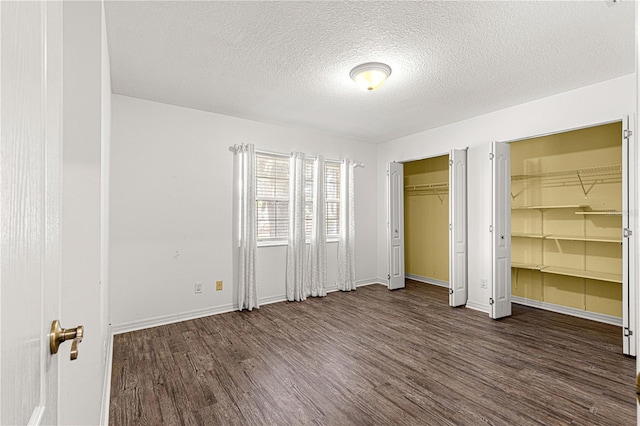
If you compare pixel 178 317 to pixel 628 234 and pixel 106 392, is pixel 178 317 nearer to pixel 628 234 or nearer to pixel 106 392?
pixel 106 392

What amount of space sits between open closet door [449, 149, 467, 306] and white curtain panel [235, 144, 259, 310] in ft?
8.96

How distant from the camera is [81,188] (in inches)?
60.7

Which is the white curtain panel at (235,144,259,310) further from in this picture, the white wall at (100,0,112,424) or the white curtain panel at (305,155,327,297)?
the white wall at (100,0,112,424)

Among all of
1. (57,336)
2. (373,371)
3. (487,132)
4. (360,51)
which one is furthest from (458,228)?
(57,336)

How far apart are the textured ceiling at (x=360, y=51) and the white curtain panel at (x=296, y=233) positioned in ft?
3.39

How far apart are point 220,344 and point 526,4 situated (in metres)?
3.72

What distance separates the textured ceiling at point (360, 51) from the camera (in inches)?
85.4

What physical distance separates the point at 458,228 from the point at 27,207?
4692mm

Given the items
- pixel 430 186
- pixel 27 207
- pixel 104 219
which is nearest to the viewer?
pixel 27 207

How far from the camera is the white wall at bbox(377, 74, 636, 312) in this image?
3.24 meters

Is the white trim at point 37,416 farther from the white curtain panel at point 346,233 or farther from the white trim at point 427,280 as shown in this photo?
the white trim at point 427,280

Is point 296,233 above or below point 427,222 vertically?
below

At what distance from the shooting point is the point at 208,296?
4152 mm

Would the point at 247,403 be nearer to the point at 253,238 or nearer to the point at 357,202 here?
the point at 253,238
